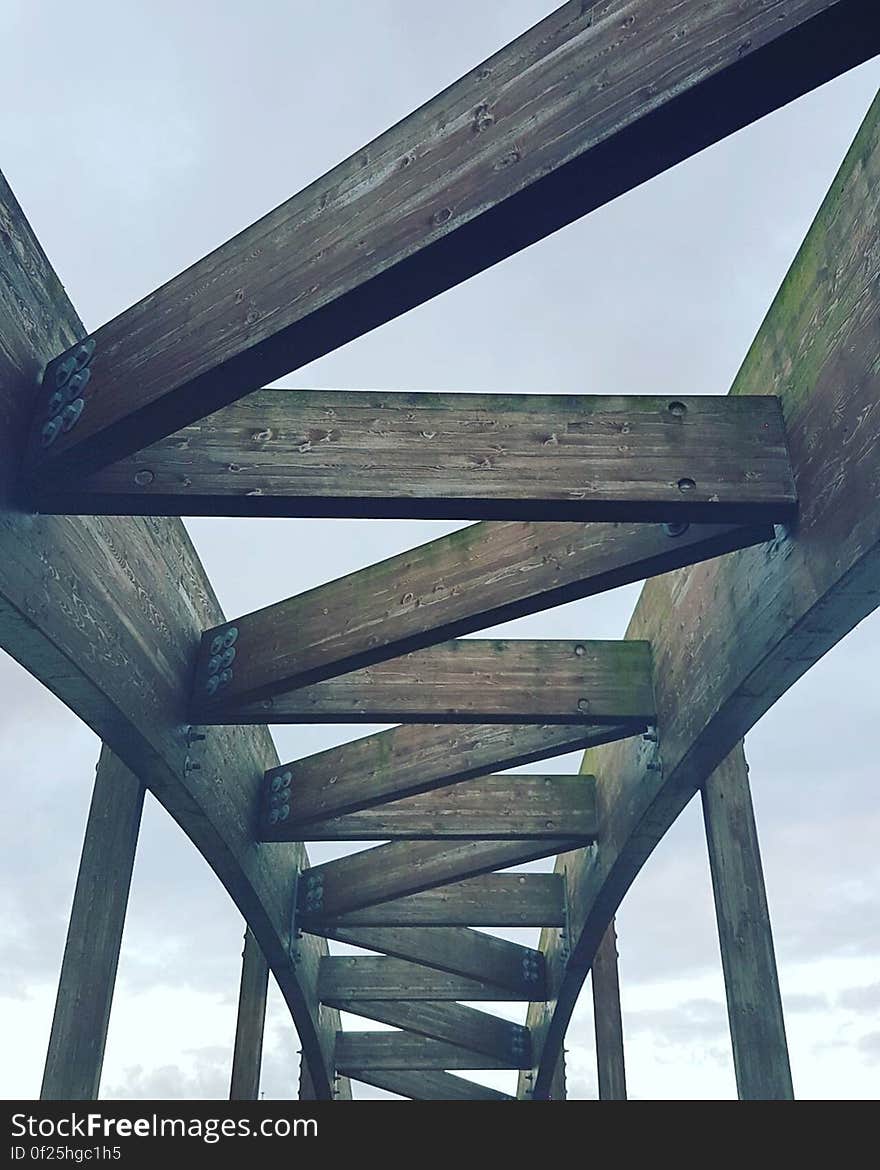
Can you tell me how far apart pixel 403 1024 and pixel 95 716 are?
883 centimetres

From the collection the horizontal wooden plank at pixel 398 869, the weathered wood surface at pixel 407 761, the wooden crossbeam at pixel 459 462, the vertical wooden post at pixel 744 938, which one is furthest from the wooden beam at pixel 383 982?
the wooden crossbeam at pixel 459 462

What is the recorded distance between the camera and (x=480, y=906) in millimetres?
9227

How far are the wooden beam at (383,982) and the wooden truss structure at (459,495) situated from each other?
4.85 m

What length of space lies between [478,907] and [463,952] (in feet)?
4.15

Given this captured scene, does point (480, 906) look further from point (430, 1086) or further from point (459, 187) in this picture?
point (459, 187)

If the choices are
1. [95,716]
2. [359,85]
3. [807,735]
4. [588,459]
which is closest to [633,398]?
[588,459]

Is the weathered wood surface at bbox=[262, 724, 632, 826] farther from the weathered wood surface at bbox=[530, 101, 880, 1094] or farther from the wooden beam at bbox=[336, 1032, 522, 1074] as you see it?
the wooden beam at bbox=[336, 1032, 522, 1074]

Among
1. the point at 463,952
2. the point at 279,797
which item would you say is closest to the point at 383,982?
the point at 463,952

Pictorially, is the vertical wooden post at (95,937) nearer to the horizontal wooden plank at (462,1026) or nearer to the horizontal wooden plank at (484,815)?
the horizontal wooden plank at (484,815)

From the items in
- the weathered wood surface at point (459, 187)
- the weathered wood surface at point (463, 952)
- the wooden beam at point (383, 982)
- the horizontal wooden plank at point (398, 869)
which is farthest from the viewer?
the wooden beam at point (383, 982)

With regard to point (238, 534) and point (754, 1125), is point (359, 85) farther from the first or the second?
point (754, 1125)

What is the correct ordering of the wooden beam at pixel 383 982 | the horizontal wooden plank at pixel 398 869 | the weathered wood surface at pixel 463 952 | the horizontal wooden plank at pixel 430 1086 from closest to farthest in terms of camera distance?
the horizontal wooden plank at pixel 398 869, the weathered wood surface at pixel 463 952, the wooden beam at pixel 383 982, the horizontal wooden plank at pixel 430 1086

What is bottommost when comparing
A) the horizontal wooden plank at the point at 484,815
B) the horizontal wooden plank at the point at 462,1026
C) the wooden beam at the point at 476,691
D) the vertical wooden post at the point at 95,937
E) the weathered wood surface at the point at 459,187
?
the vertical wooden post at the point at 95,937

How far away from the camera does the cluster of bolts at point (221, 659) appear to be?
521cm
